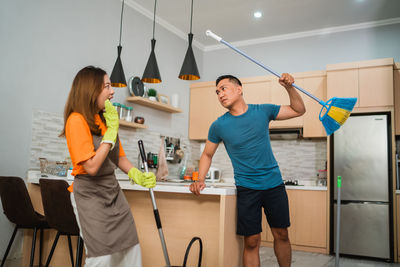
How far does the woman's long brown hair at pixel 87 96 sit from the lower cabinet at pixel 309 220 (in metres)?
3.30

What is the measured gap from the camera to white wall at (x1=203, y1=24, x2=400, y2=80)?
466 centimetres

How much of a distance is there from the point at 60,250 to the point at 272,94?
331cm

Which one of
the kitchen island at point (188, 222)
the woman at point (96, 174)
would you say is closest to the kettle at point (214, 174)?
the kitchen island at point (188, 222)

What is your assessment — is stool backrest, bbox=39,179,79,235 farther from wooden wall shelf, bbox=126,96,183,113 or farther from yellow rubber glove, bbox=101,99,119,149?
wooden wall shelf, bbox=126,96,183,113

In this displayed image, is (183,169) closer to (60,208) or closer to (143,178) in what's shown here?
(60,208)

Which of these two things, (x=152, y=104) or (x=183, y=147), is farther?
(x=183, y=147)

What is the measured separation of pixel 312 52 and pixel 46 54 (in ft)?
11.6

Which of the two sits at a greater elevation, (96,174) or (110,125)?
(110,125)

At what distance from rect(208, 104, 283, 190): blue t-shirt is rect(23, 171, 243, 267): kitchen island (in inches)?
5.7

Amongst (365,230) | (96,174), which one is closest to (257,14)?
(365,230)

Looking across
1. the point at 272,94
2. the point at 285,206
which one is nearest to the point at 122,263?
the point at 285,206

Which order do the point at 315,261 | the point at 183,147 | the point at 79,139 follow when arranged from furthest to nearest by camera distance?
the point at 183,147 → the point at 315,261 → the point at 79,139

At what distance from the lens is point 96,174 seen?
1601 mm

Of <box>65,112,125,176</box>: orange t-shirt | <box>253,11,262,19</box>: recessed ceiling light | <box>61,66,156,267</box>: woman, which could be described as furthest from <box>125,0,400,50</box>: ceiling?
<box>65,112,125,176</box>: orange t-shirt
